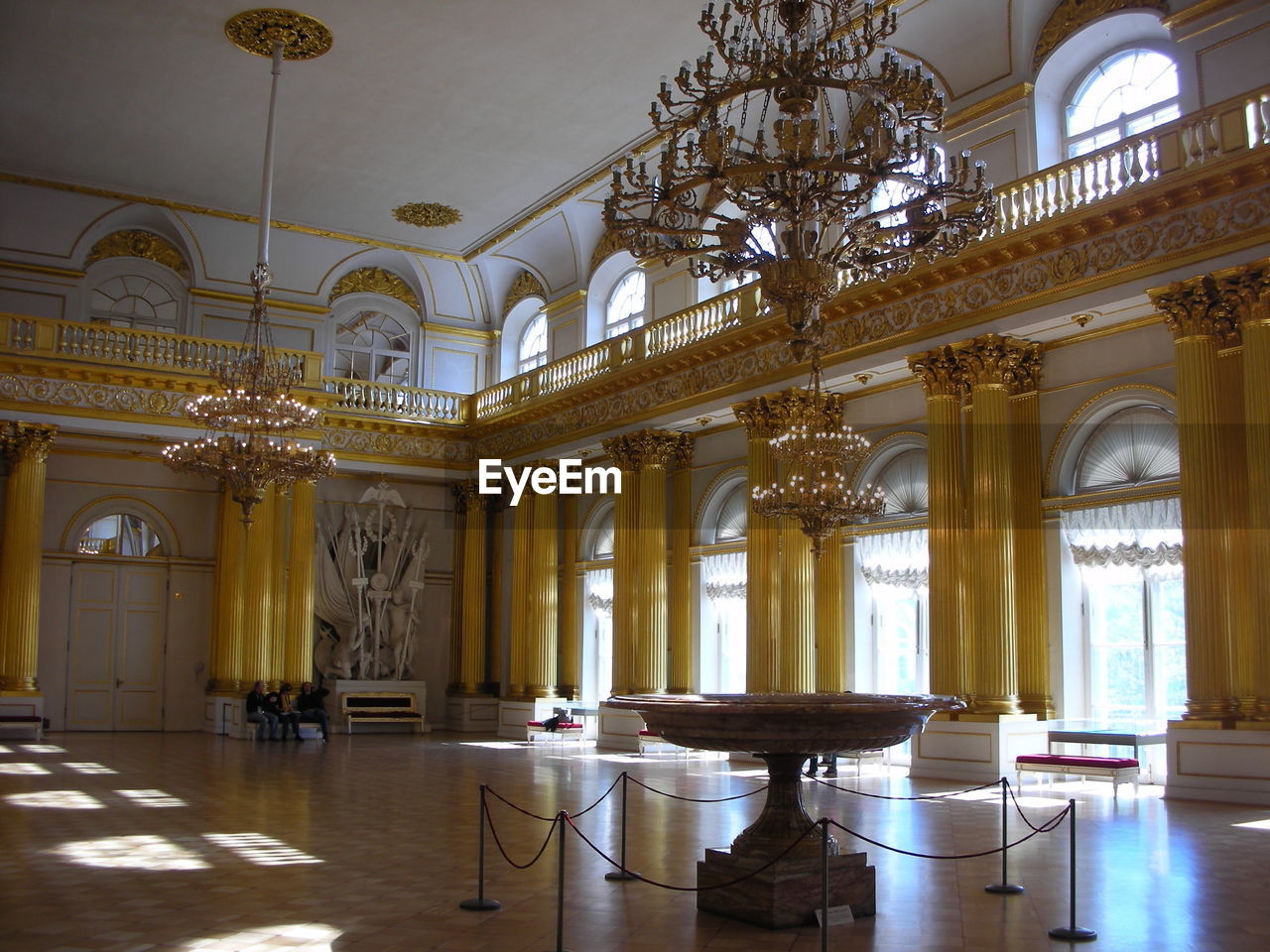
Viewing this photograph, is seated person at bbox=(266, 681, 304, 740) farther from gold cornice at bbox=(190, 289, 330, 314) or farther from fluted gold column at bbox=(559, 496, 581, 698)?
gold cornice at bbox=(190, 289, 330, 314)

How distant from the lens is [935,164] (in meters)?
7.38

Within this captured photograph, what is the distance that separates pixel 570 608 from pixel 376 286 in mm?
6886

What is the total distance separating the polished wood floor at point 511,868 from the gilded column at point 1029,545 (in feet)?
3.50

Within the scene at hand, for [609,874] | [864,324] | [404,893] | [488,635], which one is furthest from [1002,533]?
[488,635]

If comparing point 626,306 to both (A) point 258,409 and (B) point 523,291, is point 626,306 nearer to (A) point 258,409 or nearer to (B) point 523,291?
(B) point 523,291

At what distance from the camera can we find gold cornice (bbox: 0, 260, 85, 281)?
19.2 metres

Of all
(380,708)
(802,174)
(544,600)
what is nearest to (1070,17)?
(802,174)

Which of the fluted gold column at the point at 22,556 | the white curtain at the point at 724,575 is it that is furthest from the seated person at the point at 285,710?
the white curtain at the point at 724,575

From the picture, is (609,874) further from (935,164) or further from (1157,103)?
(1157,103)

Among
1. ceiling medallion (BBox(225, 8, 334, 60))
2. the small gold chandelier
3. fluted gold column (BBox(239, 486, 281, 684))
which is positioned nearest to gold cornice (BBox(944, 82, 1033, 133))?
the small gold chandelier

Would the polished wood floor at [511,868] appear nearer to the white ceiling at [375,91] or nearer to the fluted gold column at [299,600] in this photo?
the fluted gold column at [299,600]

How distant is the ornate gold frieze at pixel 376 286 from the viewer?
21922 mm

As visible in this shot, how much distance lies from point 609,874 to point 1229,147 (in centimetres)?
800

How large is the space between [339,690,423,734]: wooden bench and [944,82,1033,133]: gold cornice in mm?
12523
